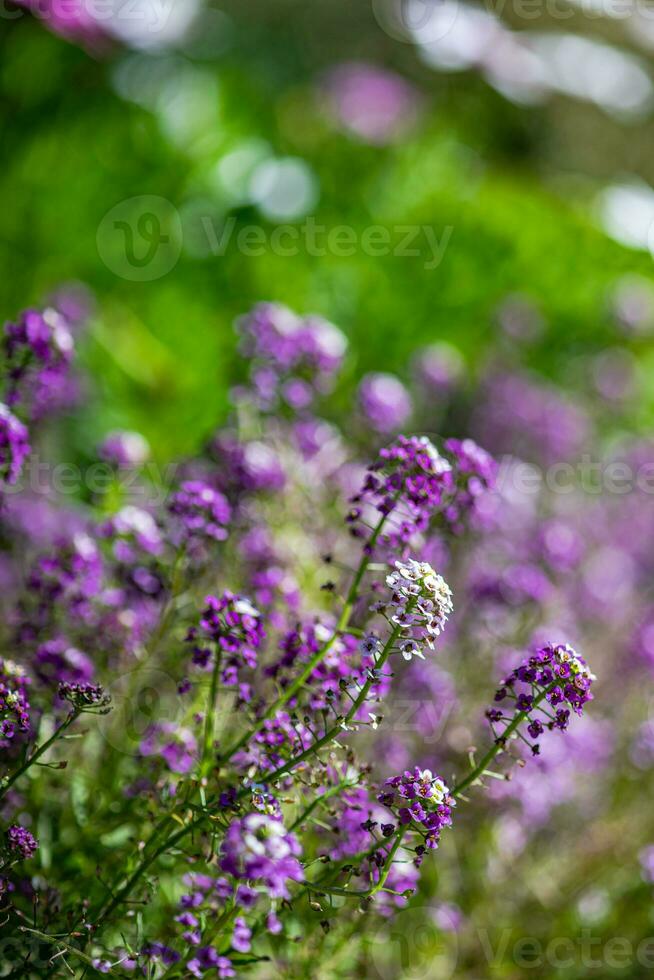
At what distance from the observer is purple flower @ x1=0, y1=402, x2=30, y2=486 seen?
182 cm

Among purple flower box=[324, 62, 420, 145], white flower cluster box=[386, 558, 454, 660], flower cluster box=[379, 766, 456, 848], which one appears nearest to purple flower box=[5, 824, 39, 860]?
flower cluster box=[379, 766, 456, 848]

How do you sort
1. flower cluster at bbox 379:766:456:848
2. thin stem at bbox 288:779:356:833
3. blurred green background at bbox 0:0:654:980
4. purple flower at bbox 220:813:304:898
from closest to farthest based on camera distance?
purple flower at bbox 220:813:304:898 < flower cluster at bbox 379:766:456:848 < thin stem at bbox 288:779:356:833 < blurred green background at bbox 0:0:654:980

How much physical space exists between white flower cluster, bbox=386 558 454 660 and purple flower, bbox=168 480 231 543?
0.60 m

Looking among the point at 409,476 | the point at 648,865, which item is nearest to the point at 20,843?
the point at 409,476

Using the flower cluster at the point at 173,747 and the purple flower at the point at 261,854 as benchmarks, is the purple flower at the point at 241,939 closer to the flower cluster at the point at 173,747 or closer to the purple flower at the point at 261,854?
the purple flower at the point at 261,854

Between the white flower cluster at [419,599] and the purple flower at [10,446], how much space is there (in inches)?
29.3

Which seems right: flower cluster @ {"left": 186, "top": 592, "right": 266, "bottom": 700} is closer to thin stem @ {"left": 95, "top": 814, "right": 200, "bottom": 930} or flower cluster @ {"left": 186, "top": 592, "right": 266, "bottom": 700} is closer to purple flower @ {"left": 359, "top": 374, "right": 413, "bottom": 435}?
thin stem @ {"left": 95, "top": 814, "right": 200, "bottom": 930}

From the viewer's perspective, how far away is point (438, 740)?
2.68 m

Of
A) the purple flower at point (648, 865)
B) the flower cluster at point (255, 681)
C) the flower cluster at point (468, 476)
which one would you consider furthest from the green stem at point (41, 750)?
the purple flower at point (648, 865)

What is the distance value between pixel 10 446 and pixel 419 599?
2.66 feet

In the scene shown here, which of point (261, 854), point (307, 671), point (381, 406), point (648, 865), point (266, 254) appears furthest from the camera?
point (266, 254)

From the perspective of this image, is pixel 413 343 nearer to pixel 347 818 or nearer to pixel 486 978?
pixel 486 978

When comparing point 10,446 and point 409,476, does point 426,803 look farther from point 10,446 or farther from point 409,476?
point 10,446

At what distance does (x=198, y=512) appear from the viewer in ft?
6.86
